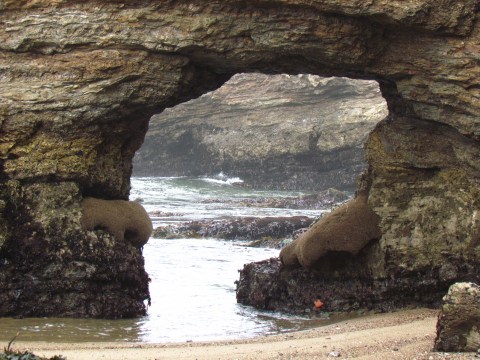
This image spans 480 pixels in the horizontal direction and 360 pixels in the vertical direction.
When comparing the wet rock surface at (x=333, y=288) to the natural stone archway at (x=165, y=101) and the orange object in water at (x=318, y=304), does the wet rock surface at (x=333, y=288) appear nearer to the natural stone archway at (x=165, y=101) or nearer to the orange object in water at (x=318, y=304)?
the orange object in water at (x=318, y=304)

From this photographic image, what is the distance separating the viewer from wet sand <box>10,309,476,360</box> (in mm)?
10312

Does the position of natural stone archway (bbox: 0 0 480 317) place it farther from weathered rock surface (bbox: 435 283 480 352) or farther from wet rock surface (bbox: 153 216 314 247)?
wet rock surface (bbox: 153 216 314 247)

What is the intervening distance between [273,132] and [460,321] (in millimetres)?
45718

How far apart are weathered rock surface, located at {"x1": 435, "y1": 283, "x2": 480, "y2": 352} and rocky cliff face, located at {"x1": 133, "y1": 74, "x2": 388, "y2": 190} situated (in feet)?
135

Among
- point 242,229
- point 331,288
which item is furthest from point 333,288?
point 242,229

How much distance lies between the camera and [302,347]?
11203 millimetres

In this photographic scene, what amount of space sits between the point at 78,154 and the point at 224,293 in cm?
506

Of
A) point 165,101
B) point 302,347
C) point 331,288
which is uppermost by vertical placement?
point 165,101

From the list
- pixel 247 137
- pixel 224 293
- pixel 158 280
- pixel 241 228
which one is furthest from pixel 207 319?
pixel 247 137

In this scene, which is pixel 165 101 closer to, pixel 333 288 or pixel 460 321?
pixel 333 288

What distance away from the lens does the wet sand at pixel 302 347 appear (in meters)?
10.3

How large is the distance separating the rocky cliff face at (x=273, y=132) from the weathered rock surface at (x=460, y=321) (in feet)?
135

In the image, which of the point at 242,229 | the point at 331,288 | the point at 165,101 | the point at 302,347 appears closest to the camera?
the point at 302,347

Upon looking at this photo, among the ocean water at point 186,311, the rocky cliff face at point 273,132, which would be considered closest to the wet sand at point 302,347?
the ocean water at point 186,311
